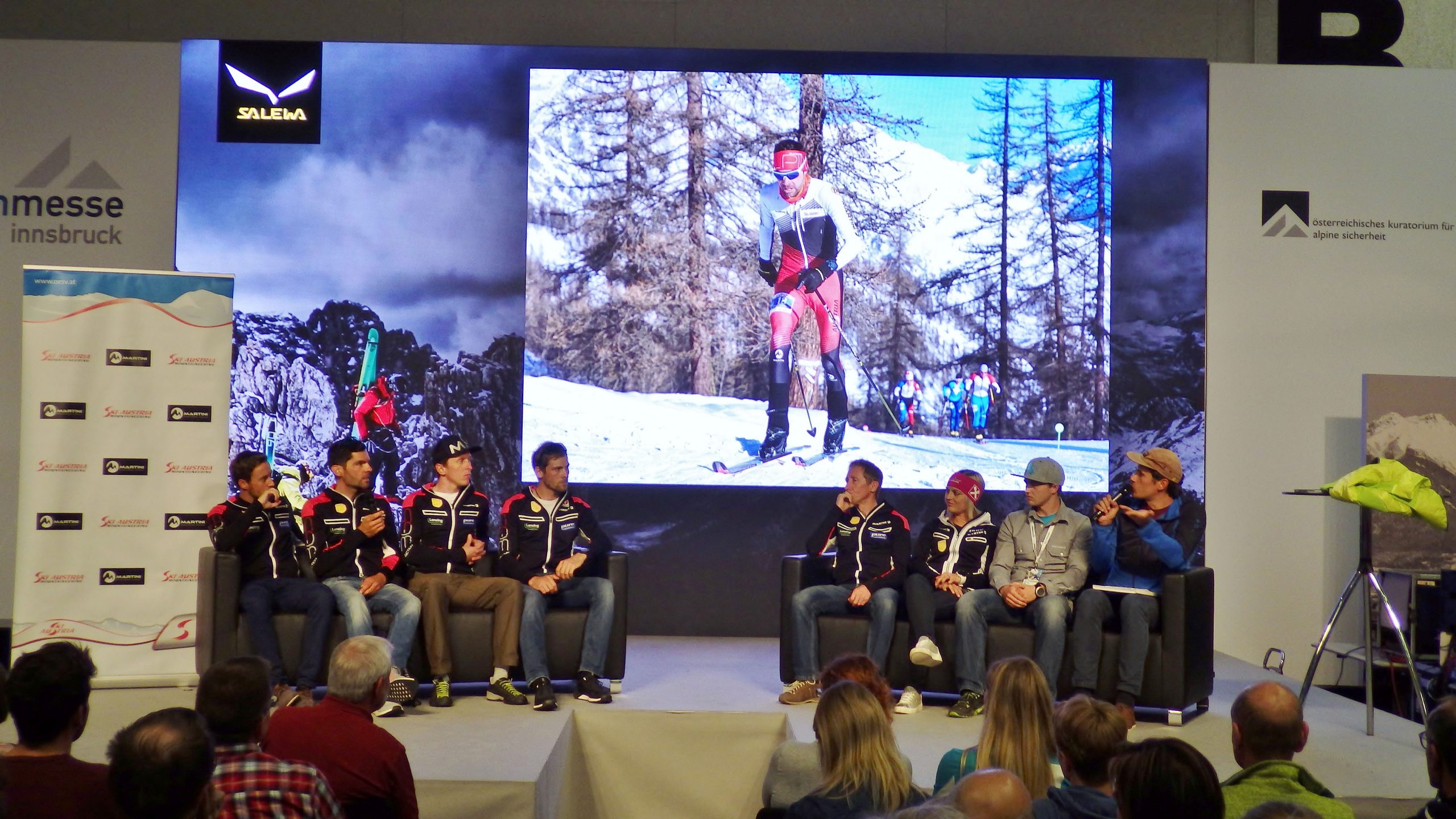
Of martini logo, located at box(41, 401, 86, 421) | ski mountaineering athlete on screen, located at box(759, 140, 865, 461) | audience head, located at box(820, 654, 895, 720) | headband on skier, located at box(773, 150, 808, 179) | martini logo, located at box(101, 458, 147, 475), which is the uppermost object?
headband on skier, located at box(773, 150, 808, 179)

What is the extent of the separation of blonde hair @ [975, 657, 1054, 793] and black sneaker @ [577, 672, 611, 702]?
2444 millimetres

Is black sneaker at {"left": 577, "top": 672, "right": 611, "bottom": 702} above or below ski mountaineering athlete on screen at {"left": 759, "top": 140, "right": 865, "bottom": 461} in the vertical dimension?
below

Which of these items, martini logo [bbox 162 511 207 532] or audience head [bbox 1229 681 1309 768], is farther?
martini logo [bbox 162 511 207 532]

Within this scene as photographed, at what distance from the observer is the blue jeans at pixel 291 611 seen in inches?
182

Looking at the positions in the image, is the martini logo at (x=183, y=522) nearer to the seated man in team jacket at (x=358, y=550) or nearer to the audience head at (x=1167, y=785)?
the seated man in team jacket at (x=358, y=550)

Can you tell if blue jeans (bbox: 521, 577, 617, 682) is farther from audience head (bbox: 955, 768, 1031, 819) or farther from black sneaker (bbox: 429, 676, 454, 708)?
audience head (bbox: 955, 768, 1031, 819)

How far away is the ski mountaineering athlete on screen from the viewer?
21.7ft

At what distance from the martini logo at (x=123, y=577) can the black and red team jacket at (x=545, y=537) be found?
4.97ft

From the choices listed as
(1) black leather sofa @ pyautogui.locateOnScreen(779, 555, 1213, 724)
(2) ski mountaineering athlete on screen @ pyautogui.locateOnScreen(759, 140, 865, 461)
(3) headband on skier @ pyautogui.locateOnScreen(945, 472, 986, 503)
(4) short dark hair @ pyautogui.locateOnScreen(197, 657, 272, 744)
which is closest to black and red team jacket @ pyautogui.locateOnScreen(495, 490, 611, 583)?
(1) black leather sofa @ pyautogui.locateOnScreen(779, 555, 1213, 724)

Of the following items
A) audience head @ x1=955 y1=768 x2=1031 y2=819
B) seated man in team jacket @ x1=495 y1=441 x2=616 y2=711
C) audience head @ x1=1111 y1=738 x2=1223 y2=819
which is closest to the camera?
audience head @ x1=1111 y1=738 x2=1223 y2=819

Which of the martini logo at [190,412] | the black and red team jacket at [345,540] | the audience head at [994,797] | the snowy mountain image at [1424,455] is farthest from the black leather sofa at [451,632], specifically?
the snowy mountain image at [1424,455]

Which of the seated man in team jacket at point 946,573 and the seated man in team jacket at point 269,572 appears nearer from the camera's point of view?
the seated man in team jacket at point 269,572

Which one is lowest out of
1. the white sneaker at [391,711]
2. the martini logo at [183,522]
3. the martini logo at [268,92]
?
the white sneaker at [391,711]

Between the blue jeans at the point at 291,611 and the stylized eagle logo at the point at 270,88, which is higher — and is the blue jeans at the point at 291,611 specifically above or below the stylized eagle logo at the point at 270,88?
below
